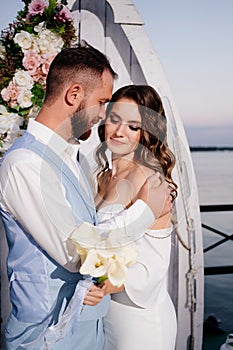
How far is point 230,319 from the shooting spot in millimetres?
5078

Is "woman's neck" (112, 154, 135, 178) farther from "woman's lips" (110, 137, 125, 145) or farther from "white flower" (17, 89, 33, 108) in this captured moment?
"white flower" (17, 89, 33, 108)


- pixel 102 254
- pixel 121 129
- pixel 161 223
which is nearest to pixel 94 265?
pixel 102 254

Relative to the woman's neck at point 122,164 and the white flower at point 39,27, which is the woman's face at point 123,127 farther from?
the white flower at point 39,27

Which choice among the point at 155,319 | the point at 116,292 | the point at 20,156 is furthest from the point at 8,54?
the point at 155,319

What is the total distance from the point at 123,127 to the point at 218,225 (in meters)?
6.73

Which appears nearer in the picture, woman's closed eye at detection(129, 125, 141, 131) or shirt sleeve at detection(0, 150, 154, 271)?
shirt sleeve at detection(0, 150, 154, 271)

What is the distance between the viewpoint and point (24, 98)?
2.51 metres

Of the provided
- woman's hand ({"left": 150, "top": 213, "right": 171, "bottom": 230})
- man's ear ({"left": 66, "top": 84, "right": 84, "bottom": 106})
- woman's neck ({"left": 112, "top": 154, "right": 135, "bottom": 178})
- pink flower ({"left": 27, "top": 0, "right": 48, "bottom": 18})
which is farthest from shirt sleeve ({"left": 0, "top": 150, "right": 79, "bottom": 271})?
pink flower ({"left": 27, "top": 0, "right": 48, "bottom": 18})

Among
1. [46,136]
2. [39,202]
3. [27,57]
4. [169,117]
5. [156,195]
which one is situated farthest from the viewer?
[169,117]

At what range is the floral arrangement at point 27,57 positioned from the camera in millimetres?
2490

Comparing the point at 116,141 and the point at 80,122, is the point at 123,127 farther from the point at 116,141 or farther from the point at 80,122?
the point at 80,122

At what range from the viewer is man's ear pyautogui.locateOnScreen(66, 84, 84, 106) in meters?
1.99

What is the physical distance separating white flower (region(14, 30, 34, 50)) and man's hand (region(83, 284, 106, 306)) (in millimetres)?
1090

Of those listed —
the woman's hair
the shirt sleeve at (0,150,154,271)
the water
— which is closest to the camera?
the shirt sleeve at (0,150,154,271)
